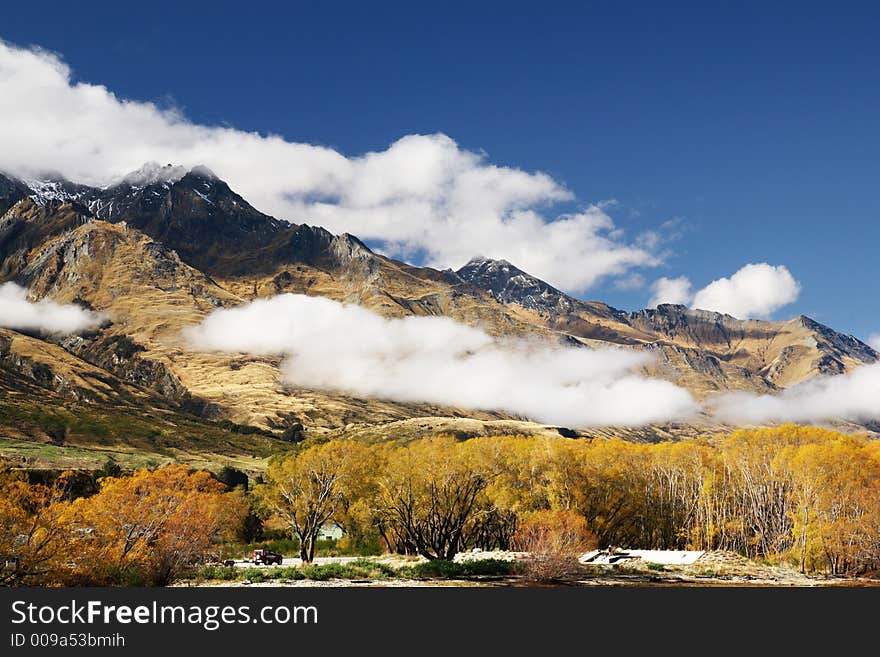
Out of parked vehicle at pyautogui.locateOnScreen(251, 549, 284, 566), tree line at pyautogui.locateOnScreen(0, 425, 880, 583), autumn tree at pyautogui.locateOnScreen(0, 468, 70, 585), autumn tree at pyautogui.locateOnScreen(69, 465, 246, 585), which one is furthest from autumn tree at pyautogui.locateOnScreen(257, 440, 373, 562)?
autumn tree at pyautogui.locateOnScreen(0, 468, 70, 585)

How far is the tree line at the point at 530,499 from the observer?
71.9m

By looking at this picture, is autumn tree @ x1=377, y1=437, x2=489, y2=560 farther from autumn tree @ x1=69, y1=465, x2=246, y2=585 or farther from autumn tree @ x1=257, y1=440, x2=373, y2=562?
autumn tree @ x1=69, y1=465, x2=246, y2=585

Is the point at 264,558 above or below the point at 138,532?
below

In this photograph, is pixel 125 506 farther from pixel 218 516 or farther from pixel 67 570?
pixel 218 516

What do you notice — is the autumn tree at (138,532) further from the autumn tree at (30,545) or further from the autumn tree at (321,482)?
the autumn tree at (321,482)

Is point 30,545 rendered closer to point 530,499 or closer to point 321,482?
point 321,482

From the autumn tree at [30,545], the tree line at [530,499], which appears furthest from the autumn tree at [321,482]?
the autumn tree at [30,545]

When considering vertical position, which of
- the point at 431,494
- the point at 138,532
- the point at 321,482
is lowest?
the point at 138,532

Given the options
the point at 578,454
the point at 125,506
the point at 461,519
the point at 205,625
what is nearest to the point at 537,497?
the point at 578,454

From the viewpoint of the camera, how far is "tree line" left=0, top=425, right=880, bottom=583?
71.9 m

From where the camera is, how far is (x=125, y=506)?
64938mm

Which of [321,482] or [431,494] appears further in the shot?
[321,482]

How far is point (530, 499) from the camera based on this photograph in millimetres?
98312

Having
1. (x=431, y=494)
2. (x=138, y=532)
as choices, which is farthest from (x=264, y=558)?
(x=138, y=532)
